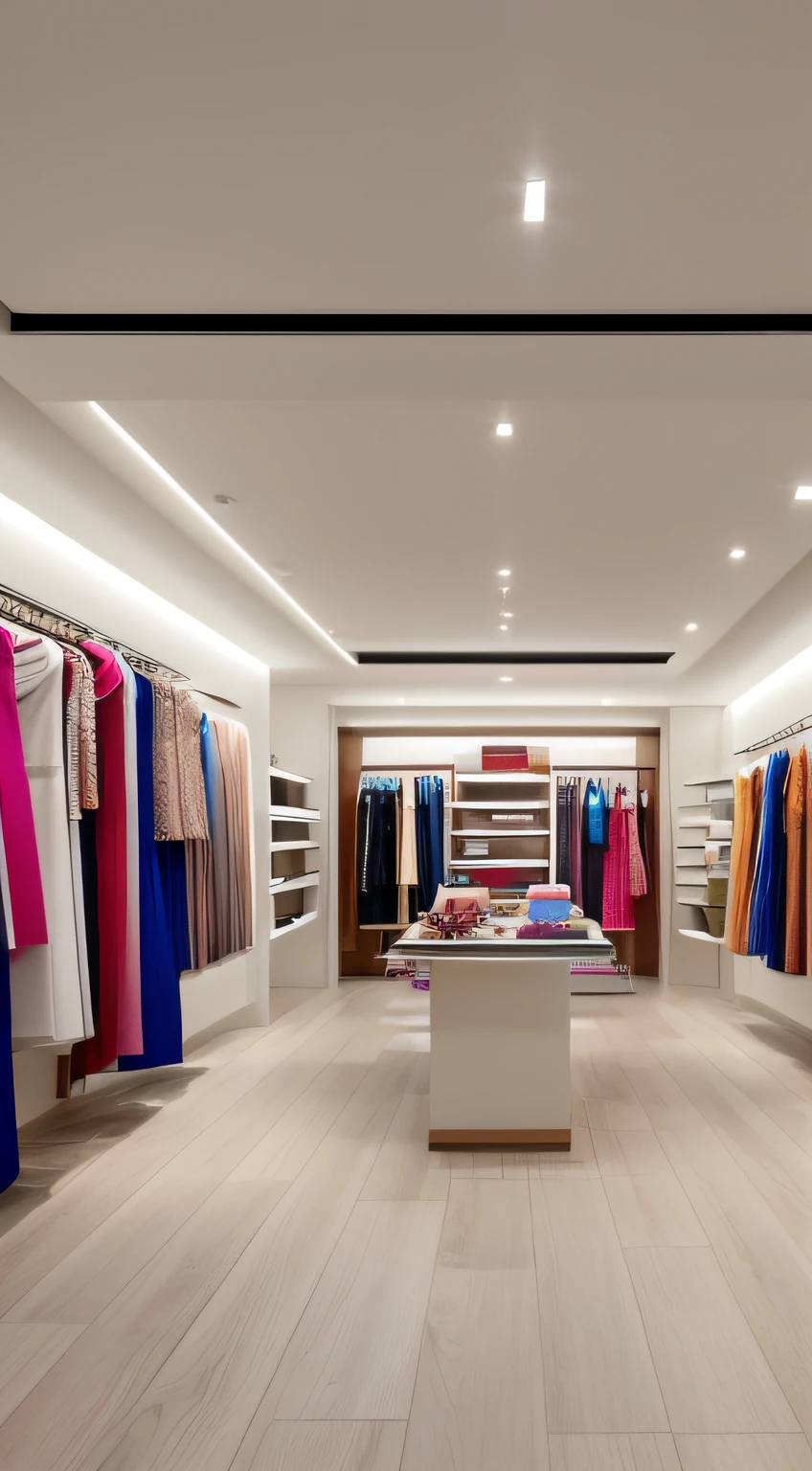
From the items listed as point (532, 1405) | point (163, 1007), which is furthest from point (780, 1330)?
point (163, 1007)

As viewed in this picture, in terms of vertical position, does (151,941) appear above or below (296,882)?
above

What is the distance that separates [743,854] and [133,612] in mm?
4434

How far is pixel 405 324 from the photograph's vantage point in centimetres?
264

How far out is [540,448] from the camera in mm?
3621

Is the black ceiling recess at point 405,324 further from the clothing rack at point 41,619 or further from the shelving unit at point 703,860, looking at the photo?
the shelving unit at point 703,860

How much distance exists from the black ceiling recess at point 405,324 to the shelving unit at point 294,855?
5342 millimetres

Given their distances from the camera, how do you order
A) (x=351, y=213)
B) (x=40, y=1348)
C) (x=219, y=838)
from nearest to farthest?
1. (x=351, y=213)
2. (x=40, y=1348)
3. (x=219, y=838)

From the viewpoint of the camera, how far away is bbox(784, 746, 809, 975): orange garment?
6.00m

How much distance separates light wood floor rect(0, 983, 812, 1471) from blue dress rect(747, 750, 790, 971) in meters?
1.25

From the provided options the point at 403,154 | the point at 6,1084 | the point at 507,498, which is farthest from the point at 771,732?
the point at 403,154

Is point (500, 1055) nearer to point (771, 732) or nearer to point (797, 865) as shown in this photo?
point (797, 865)

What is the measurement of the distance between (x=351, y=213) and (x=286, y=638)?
470cm

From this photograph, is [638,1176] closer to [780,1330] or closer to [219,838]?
[780,1330]

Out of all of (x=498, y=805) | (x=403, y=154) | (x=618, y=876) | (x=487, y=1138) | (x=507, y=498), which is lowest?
(x=487, y=1138)
